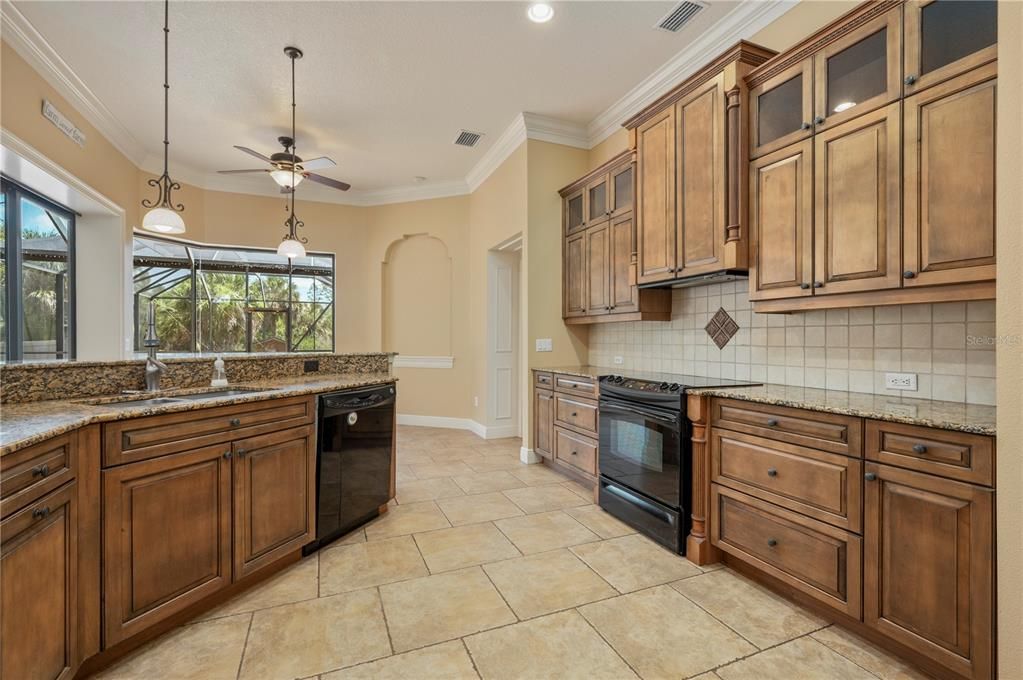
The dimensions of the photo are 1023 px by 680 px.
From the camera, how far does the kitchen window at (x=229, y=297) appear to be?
18.0 feet

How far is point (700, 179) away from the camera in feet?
9.10

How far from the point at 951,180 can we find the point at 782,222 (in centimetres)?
69

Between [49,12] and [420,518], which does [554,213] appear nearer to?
[420,518]

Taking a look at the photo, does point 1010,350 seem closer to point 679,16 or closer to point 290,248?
point 679,16

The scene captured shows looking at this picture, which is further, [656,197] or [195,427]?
[656,197]

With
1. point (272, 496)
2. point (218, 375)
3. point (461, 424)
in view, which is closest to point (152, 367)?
point (218, 375)

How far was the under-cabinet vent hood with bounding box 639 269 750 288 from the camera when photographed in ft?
8.66

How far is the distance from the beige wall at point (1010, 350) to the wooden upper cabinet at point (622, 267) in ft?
7.19

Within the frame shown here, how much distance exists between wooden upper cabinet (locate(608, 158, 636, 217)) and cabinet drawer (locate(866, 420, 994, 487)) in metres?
2.38

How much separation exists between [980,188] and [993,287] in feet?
1.19

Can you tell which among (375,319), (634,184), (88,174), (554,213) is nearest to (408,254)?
(375,319)

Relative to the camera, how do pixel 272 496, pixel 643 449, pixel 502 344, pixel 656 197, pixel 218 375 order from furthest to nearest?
1. pixel 502 344
2. pixel 656 197
3. pixel 643 449
4. pixel 218 375
5. pixel 272 496

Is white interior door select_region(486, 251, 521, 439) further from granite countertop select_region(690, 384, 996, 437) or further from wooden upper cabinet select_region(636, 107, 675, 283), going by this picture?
granite countertop select_region(690, 384, 996, 437)

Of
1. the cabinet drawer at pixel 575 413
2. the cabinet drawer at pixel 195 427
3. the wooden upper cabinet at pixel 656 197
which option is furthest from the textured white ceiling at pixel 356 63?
the cabinet drawer at pixel 575 413
